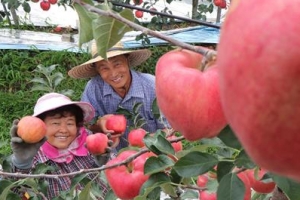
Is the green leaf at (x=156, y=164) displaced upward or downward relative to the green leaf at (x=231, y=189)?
downward

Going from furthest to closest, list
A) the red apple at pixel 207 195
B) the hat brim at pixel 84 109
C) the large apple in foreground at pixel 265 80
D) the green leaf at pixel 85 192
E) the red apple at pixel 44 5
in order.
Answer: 1. the red apple at pixel 44 5
2. the hat brim at pixel 84 109
3. the green leaf at pixel 85 192
4. the red apple at pixel 207 195
5. the large apple in foreground at pixel 265 80

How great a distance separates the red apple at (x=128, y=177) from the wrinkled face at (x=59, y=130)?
3.86 feet

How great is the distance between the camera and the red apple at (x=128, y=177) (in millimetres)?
1104

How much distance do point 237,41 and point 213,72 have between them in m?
0.22

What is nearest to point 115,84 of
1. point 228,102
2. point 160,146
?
point 160,146

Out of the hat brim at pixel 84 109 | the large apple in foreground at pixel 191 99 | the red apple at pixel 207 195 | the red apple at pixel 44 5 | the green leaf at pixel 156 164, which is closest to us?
the large apple in foreground at pixel 191 99

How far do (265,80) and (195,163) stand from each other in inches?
21.5

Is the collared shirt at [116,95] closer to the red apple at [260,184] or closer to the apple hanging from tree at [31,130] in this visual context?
the apple hanging from tree at [31,130]

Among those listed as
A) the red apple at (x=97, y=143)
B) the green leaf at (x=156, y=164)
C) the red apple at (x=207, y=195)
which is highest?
the green leaf at (x=156, y=164)

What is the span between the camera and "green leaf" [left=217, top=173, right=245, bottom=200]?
2.46ft

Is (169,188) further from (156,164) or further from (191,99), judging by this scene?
(191,99)

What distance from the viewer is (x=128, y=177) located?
1.10m

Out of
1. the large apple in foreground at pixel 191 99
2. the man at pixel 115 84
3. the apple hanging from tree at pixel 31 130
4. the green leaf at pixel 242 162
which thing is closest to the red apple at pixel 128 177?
the green leaf at pixel 242 162

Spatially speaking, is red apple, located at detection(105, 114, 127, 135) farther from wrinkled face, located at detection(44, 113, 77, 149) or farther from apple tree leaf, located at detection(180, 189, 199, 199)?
apple tree leaf, located at detection(180, 189, 199, 199)
